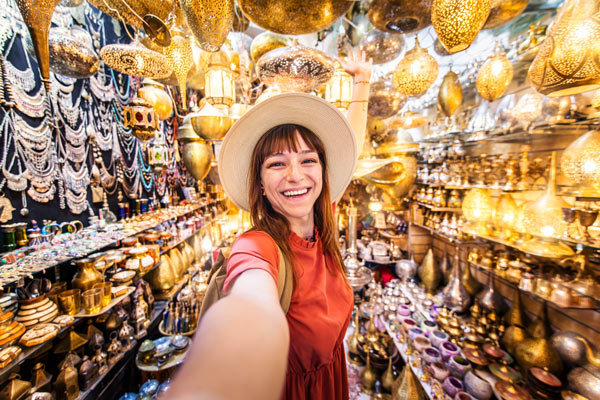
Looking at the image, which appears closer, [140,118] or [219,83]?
[219,83]

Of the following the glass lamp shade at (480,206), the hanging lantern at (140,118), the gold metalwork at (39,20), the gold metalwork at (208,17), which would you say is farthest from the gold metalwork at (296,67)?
the glass lamp shade at (480,206)

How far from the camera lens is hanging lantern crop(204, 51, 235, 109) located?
129cm

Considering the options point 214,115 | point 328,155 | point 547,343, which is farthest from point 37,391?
point 547,343

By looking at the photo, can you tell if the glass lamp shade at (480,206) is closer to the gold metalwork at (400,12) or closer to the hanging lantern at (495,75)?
the hanging lantern at (495,75)

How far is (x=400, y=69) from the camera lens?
4.53 ft

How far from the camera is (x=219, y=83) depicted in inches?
50.8

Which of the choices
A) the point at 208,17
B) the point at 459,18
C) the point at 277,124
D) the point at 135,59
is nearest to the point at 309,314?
the point at 277,124

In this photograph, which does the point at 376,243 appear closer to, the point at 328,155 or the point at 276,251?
the point at 328,155

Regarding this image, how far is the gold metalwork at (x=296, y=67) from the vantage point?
3.46 feet

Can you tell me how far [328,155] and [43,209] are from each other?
6.96ft

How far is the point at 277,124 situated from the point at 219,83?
625 millimetres

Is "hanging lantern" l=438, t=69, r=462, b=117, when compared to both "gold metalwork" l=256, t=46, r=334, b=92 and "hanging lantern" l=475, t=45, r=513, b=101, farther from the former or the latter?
"gold metalwork" l=256, t=46, r=334, b=92

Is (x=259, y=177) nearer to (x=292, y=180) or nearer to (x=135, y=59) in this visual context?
(x=292, y=180)

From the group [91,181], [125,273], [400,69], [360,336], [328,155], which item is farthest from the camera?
[360,336]
